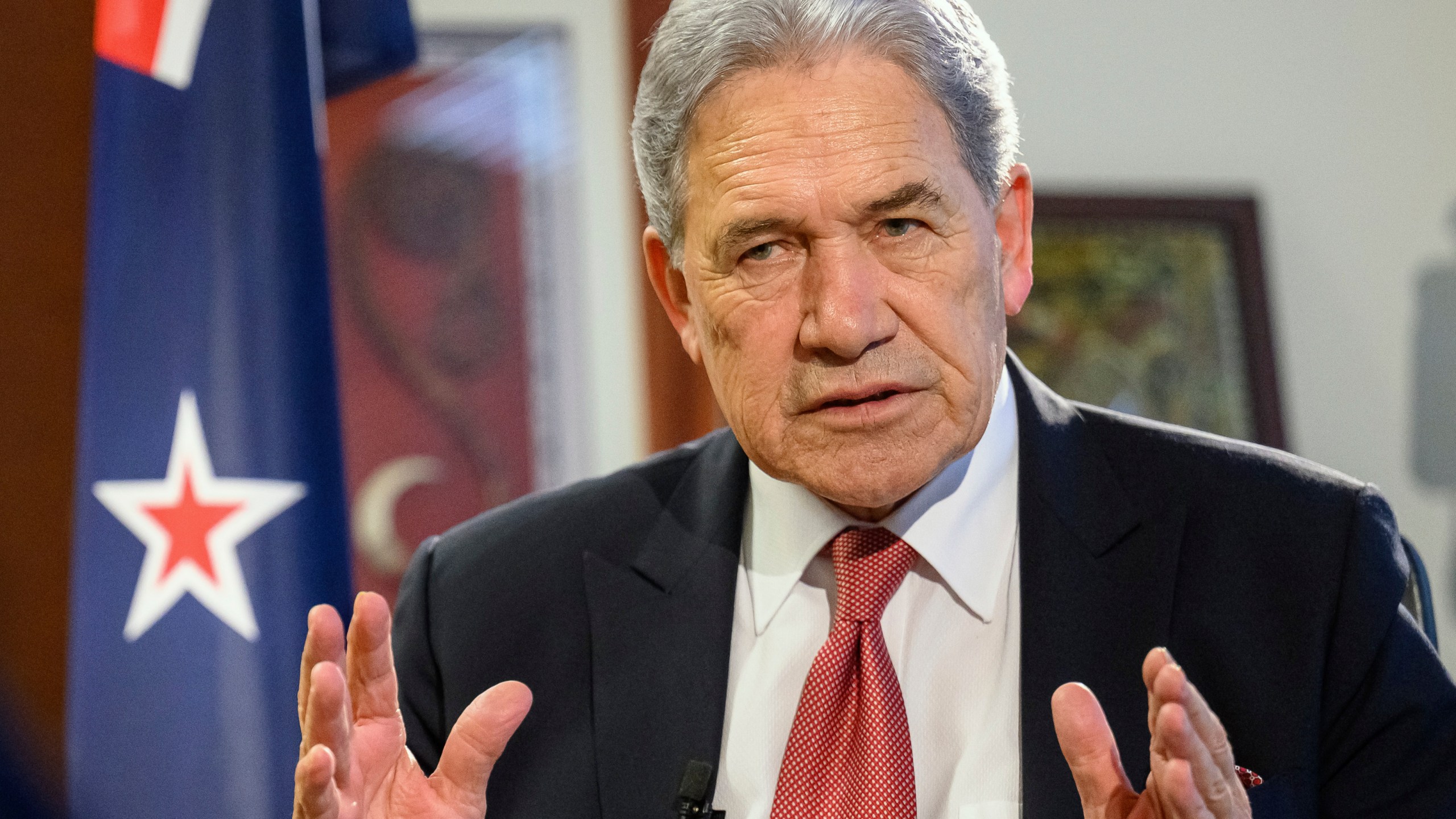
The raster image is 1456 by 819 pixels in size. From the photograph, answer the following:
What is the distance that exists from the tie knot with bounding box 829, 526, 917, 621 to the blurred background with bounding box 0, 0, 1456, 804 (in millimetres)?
1415

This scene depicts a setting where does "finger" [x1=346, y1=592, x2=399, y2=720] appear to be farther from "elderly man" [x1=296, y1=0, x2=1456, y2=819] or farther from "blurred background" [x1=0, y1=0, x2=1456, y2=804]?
"blurred background" [x1=0, y1=0, x2=1456, y2=804]

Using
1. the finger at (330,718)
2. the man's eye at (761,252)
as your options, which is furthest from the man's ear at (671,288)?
the finger at (330,718)

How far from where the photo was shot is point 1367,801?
4.37 feet

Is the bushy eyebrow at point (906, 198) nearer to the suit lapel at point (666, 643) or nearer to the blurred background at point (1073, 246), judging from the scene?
the suit lapel at point (666, 643)

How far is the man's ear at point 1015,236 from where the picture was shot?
1.53 metres

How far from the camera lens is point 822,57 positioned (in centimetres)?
140

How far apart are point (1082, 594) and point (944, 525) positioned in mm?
176

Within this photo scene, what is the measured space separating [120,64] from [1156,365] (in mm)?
2252

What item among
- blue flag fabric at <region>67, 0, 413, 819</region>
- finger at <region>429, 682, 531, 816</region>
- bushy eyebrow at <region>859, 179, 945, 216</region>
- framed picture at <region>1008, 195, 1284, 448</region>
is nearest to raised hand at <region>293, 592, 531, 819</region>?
finger at <region>429, 682, 531, 816</region>

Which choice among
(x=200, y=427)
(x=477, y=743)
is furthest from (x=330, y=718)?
(x=200, y=427)

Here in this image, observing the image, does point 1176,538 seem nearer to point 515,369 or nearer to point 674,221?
point 674,221

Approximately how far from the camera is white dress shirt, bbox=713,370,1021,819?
1395mm

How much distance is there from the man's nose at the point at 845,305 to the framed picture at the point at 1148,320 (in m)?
1.61

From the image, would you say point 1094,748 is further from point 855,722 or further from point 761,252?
point 761,252
